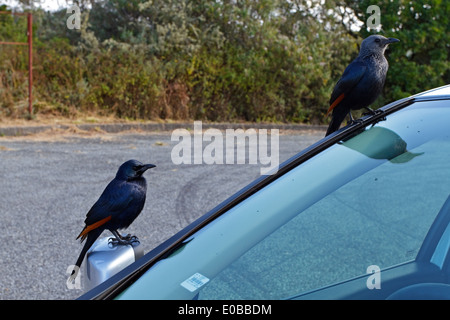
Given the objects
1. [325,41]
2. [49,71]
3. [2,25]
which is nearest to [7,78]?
[49,71]

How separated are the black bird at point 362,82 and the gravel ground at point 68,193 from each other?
97.4 inches

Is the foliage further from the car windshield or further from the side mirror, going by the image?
the car windshield

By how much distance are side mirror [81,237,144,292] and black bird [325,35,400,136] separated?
2.88 feet

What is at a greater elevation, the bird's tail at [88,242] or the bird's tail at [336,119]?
the bird's tail at [336,119]

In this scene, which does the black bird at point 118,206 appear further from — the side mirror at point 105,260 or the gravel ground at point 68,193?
the gravel ground at point 68,193

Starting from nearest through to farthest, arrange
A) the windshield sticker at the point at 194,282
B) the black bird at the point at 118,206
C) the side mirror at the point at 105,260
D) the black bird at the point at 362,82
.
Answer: the windshield sticker at the point at 194,282
the side mirror at the point at 105,260
the black bird at the point at 118,206
the black bird at the point at 362,82

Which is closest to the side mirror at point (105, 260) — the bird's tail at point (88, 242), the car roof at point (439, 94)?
the bird's tail at point (88, 242)

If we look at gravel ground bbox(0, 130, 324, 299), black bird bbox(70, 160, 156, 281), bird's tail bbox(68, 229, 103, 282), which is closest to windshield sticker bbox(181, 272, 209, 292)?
black bird bbox(70, 160, 156, 281)

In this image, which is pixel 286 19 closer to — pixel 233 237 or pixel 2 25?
pixel 2 25

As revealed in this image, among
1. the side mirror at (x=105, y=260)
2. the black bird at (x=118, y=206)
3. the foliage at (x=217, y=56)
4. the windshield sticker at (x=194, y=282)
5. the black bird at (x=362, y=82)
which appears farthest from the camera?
the foliage at (x=217, y=56)

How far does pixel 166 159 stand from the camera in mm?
9070

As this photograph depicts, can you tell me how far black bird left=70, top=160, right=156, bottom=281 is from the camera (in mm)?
1782

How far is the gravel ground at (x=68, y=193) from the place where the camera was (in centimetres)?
420

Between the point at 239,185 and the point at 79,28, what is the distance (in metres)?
8.54
